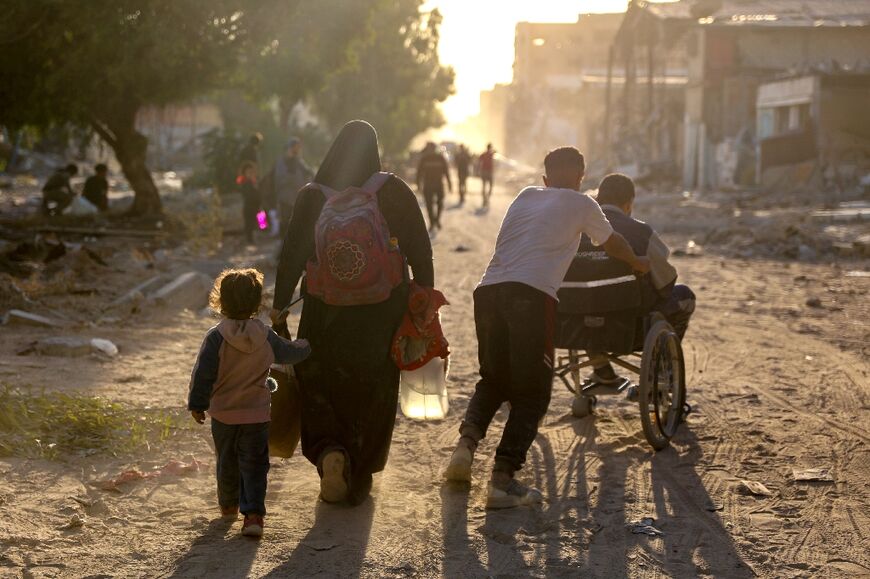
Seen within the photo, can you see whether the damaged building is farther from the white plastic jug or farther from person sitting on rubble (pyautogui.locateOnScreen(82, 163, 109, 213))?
the white plastic jug

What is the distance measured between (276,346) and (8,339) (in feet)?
19.4

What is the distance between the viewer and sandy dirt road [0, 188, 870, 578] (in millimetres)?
4852

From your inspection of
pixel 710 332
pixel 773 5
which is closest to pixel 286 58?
pixel 710 332

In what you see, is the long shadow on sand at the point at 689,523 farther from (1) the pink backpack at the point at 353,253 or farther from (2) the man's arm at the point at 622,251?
(1) the pink backpack at the point at 353,253

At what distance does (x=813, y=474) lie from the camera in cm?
623

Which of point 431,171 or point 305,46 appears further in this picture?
point 305,46

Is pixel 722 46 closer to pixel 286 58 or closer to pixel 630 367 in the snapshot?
pixel 286 58

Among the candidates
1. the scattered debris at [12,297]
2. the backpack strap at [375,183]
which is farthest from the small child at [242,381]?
the scattered debris at [12,297]

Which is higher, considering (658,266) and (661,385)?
(658,266)

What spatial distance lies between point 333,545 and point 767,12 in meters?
44.0

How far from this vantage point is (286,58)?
25.5m

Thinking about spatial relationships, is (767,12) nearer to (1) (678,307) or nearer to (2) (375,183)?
(1) (678,307)

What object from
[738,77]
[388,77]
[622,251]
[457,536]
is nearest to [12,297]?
[622,251]

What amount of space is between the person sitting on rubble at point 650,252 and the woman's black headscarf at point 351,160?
1.76 m
